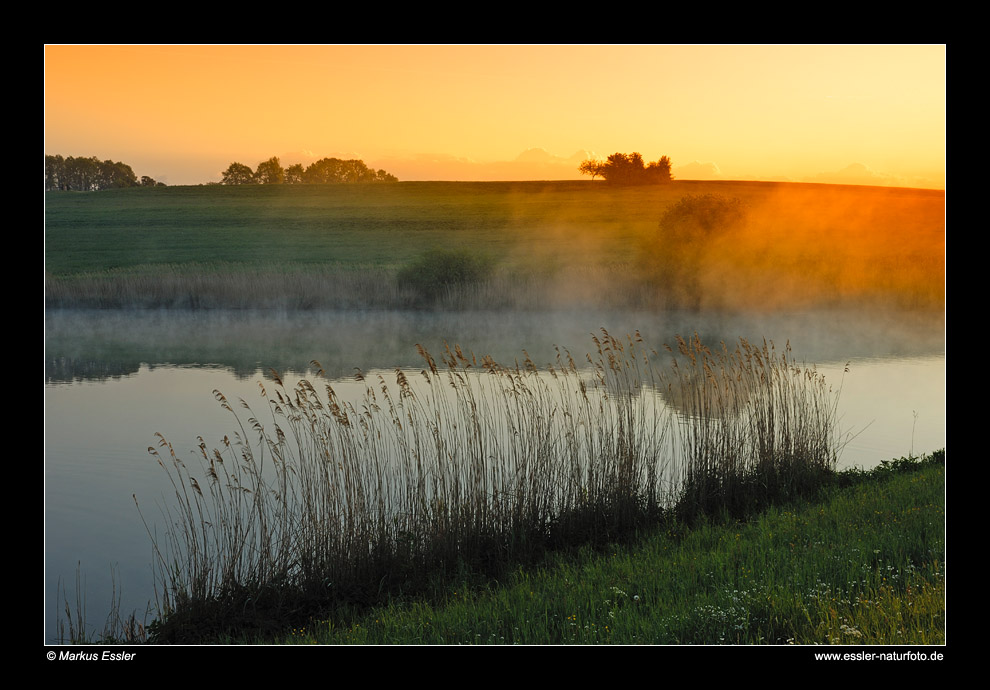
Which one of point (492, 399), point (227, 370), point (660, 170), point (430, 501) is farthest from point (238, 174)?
point (430, 501)

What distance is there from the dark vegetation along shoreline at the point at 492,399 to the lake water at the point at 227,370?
647 mm

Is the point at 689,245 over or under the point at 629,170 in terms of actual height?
under

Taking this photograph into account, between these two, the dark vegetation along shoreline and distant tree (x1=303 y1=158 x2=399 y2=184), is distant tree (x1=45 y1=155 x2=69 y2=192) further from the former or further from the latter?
distant tree (x1=303 y1=158 x2=399 y2=184)

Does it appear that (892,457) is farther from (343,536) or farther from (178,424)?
(178,424)

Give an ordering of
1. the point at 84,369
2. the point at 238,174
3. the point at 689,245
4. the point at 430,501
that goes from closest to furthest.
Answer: the point at 430,501 → the point at 84,369 → the point at 689,245 → the point at 238,174

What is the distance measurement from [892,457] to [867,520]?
4.13 m

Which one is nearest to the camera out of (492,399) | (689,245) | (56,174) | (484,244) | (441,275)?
(492,399)

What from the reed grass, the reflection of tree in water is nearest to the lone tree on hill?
the reflection of tree in water

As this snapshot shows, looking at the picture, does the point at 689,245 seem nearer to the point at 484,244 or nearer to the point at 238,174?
the point at 484,244

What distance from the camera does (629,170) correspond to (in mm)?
60062

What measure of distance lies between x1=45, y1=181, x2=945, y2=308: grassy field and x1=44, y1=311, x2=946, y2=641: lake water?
4.78 feet

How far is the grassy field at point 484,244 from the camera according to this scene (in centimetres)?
2953

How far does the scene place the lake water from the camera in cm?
814

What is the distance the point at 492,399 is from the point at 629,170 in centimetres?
5249
